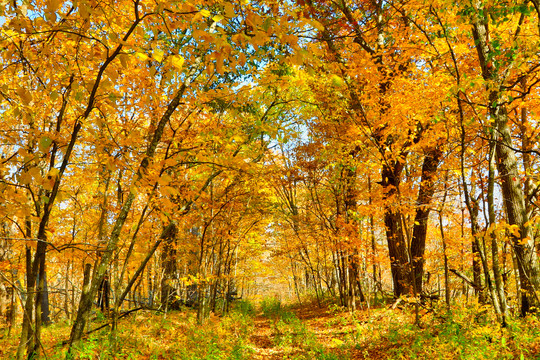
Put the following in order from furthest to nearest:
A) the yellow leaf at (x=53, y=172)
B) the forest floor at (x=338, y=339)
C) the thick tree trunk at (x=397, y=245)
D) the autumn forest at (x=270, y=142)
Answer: the thick tree trunk at (x=397, y=245)
the forest floor at (x=338, y=339)
the autumn forest at (x=270, y=142)
the yellow leaf at (x=53, y=172)

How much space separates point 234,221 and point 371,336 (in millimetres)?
6565

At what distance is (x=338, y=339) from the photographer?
7906 millimetres

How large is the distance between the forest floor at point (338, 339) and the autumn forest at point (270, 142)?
6 centimetres

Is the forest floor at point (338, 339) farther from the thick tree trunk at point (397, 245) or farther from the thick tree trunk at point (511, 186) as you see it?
the thick tree trunk at point (511, 186)

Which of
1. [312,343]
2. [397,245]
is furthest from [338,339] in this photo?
[397,245]

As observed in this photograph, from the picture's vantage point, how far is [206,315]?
11.6 m

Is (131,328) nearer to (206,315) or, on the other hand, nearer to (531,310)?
(206,315)

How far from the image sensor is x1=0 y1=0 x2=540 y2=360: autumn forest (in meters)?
2.51

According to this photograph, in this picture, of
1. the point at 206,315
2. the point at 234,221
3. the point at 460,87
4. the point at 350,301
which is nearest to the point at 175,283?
the point at 206,315

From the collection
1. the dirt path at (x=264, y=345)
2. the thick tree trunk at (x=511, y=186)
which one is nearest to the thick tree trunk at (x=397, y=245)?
the thick tree trunk at (x=511, y=186)

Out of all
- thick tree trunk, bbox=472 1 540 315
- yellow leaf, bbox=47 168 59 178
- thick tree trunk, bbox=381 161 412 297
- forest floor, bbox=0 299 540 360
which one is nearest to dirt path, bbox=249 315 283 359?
forest floor, bbox=0 299 540 360

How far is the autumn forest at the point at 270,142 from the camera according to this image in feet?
8.25

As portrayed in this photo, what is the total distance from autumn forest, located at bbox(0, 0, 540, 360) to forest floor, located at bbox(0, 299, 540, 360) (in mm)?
63

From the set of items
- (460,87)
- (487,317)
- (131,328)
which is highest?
(460,87)
